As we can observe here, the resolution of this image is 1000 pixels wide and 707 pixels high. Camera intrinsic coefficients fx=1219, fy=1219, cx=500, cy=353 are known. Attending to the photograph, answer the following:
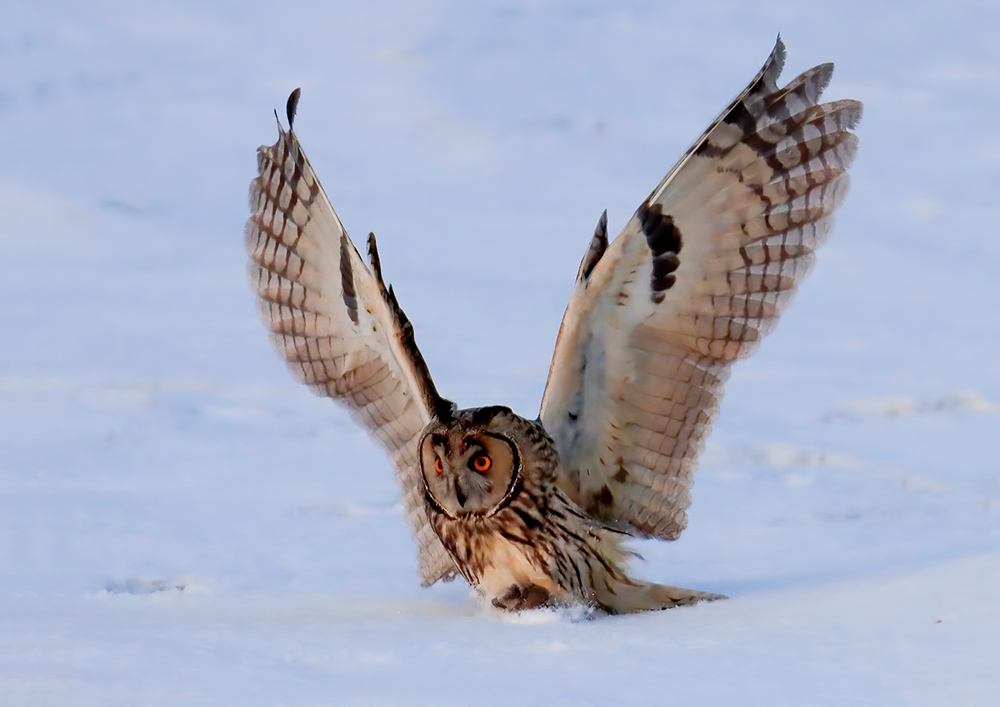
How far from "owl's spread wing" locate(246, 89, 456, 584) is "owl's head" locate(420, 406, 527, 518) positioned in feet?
0.80

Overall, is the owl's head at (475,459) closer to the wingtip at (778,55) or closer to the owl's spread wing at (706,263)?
the owl's spread wing at (706,263)

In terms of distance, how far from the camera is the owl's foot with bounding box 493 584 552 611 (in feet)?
12.1

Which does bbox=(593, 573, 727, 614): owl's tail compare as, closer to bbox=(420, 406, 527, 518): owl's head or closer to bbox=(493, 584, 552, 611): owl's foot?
bbox=(493, 584, 552, 611): owl's foot

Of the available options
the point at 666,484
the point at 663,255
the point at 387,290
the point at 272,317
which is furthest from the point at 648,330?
the point at 272,317

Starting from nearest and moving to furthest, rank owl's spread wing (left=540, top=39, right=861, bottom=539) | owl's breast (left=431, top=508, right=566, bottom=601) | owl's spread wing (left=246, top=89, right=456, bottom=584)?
owl's spread wing (left=540, top=39, right=861, bottom=539) → owl's breast (left=431, top=508, right=566, bottom=601) → owl's spread wing (left=246, top=89, right=456, bottom=584)

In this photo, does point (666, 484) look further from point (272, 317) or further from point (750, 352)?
point (272, 317)

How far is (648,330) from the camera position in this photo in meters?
3.59

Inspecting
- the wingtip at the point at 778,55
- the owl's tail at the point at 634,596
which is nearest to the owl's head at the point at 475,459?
the owl's tail at the point at 634,596

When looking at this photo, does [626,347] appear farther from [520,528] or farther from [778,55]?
[778,55]

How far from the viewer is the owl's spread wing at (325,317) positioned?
3.93 metres

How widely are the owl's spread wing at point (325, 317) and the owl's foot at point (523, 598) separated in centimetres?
47

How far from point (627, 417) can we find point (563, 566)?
0.49 m

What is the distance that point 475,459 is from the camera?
11.7 feet

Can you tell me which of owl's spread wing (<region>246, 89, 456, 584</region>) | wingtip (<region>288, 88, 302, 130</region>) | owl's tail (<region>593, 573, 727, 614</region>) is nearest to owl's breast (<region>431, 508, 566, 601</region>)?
owl's tail (<region>593, 573, 727, 614</region>)
